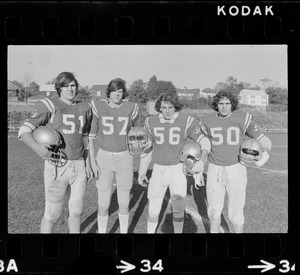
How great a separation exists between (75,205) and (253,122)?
2.03 metres

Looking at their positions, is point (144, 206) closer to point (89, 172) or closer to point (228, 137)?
point (89, 172)

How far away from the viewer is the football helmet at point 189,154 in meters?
3.44

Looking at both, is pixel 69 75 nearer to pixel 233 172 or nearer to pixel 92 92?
pixel 92 92

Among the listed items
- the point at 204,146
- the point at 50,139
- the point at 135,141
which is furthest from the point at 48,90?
the point at 204,146

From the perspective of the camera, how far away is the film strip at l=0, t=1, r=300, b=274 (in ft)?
10.9

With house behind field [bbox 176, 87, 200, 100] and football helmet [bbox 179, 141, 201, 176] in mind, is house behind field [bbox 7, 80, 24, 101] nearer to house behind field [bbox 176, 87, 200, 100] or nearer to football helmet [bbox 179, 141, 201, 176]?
house behind field [bbox 176, 87, 200, 100]

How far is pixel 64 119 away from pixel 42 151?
0.40m

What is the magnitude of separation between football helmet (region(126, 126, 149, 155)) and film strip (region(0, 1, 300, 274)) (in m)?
0.88

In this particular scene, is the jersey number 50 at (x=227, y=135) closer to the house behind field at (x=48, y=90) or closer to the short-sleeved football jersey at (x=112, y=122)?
the short-sleeved football jersey at (x=112, y=122)
